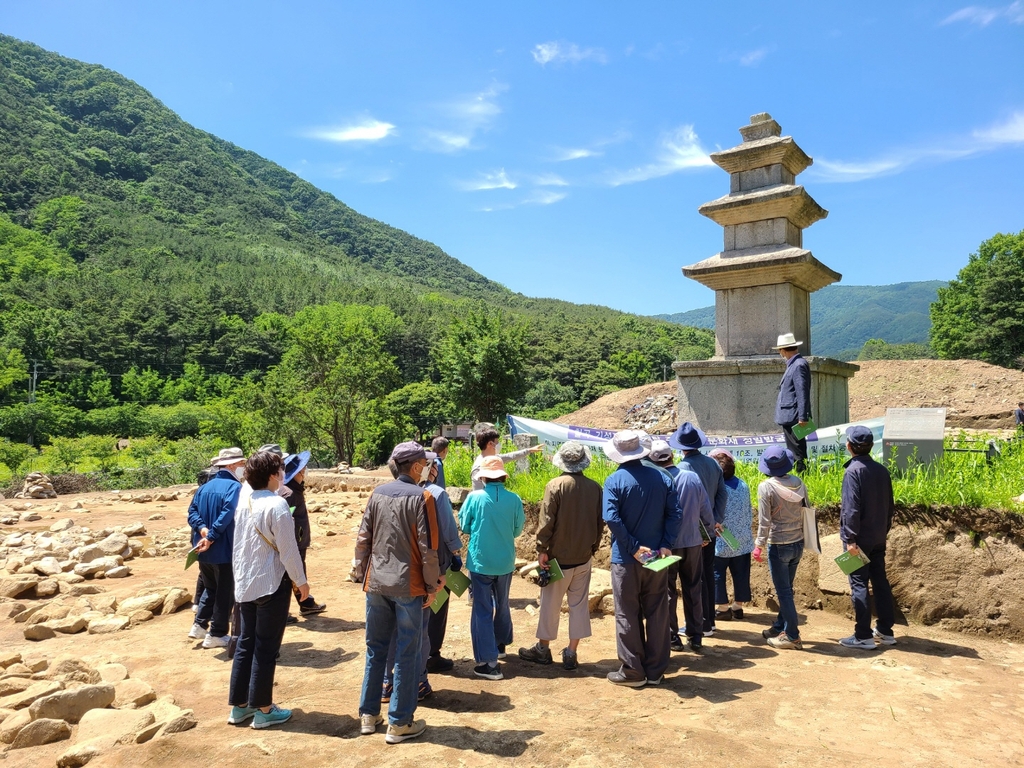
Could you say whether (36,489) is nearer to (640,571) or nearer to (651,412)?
(640,571)

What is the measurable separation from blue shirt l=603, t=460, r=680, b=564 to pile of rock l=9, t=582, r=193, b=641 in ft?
16.9

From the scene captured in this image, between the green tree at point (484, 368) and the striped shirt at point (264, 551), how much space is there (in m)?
25.2

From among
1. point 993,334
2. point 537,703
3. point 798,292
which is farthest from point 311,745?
point 993,334

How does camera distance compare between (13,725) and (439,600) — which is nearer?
(13,725)

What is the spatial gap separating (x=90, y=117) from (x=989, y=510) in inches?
7776

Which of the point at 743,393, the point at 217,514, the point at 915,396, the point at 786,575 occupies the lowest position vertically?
the point at 786,575

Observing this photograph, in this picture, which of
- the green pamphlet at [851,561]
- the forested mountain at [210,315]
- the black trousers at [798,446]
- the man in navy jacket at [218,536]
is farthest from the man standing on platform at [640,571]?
the forested mountain at [210,315]

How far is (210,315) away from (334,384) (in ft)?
167

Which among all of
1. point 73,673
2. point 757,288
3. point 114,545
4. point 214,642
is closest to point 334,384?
point 114,545

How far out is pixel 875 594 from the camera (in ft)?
17.7

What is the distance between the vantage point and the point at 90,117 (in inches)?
6235

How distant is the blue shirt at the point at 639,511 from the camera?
15.5 ft

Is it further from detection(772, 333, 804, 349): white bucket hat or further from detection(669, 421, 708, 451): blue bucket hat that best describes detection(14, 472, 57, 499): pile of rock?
detection(772, 333, 804, 349): white bucket hat

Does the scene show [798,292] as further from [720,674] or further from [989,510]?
[720,674]
